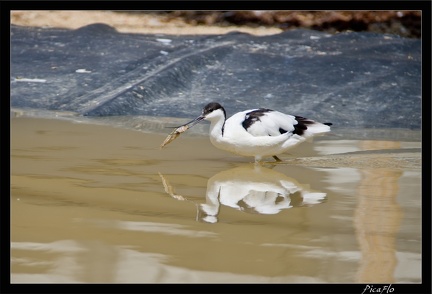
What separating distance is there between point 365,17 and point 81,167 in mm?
6041

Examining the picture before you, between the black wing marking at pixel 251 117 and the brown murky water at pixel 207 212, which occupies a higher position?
the black wing marking at pixel 251 117

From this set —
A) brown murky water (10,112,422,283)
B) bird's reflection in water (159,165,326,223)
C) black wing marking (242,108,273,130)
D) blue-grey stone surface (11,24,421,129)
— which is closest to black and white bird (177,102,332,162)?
black wing marking (242,108,273,130)

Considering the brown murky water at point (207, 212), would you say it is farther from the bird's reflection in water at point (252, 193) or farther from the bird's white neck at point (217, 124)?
the bird's white neck at point (217, 124)

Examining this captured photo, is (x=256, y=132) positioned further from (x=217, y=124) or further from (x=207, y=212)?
(x=207, y=212)

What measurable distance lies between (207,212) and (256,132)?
80.3 inches

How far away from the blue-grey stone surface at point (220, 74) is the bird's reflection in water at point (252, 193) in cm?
300

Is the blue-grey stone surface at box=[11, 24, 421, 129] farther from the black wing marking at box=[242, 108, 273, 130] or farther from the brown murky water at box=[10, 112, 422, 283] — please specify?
the black wing marking at box=[242, 108, 273, 130]

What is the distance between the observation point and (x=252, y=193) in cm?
645

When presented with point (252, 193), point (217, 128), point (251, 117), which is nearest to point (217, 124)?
point (217, 128)

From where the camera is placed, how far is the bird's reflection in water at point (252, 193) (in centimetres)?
594

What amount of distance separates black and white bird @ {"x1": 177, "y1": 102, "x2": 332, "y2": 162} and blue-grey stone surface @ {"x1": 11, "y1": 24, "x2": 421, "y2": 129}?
2.12m

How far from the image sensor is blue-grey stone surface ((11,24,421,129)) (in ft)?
34.1

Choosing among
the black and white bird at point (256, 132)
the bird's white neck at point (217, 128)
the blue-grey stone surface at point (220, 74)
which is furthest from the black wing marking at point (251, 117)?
the blue-grey stone surface at point (220, 74)

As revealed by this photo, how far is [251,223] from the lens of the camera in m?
5.49
